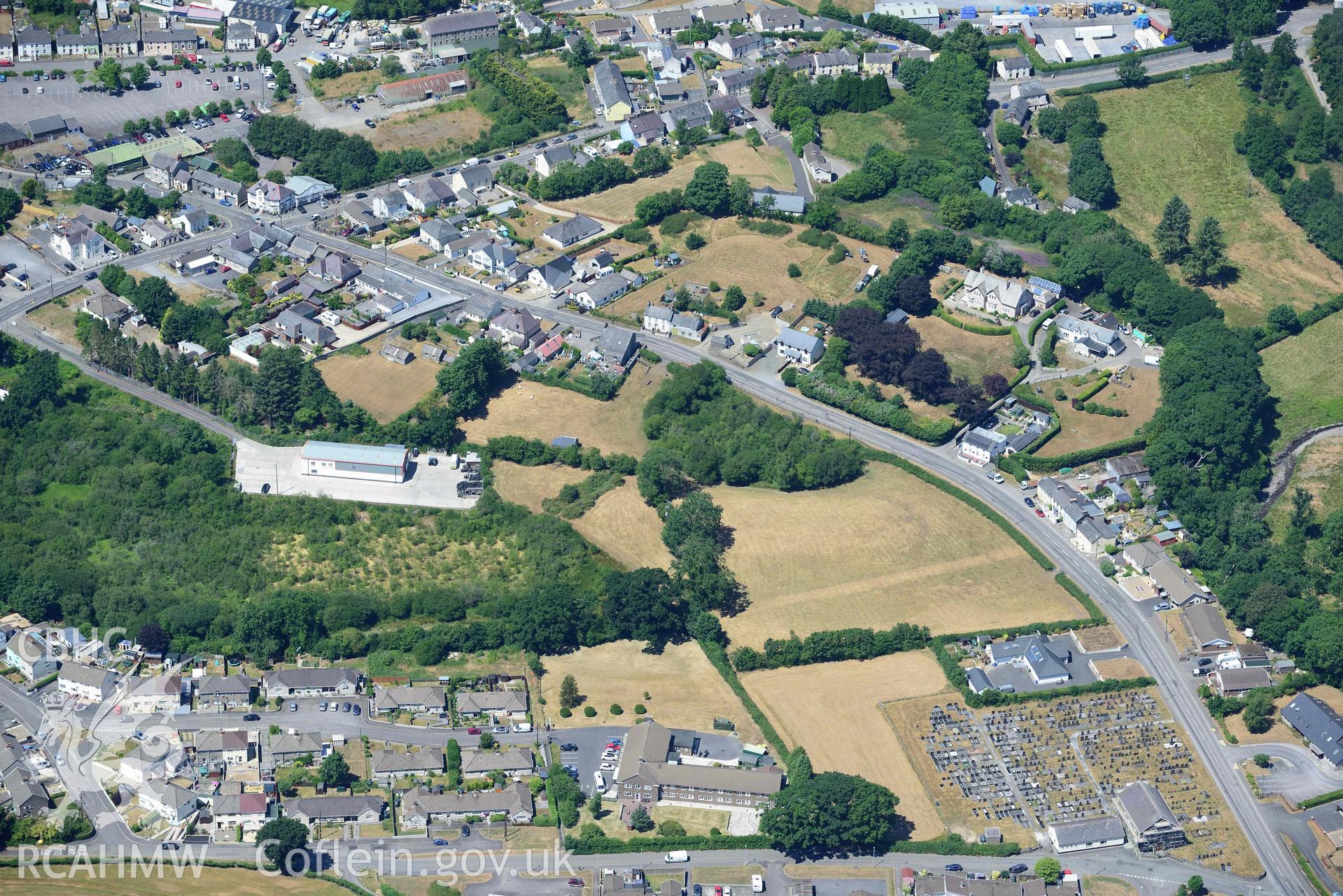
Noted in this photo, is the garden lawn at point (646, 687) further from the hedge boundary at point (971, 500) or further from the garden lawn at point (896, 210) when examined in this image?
the garden lawn at point (896, 210)

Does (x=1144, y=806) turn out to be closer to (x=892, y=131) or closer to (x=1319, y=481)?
(x=1319, y=481)

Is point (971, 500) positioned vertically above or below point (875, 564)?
above

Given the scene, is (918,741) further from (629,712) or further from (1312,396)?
(1312,396)

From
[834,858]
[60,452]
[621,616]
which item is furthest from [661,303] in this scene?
[834,858]

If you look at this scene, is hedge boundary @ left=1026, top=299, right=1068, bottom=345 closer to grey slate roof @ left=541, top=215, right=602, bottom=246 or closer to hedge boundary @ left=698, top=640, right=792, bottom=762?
grey slate roof @ left=541, top=215, right=602, bottom=246

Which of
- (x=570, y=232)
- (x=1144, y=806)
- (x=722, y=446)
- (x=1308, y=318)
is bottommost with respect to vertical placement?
(x=1144, y=806)

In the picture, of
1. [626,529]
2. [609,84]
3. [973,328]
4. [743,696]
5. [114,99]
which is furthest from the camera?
[609,84]

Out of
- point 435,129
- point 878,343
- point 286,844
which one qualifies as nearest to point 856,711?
point 286,844
